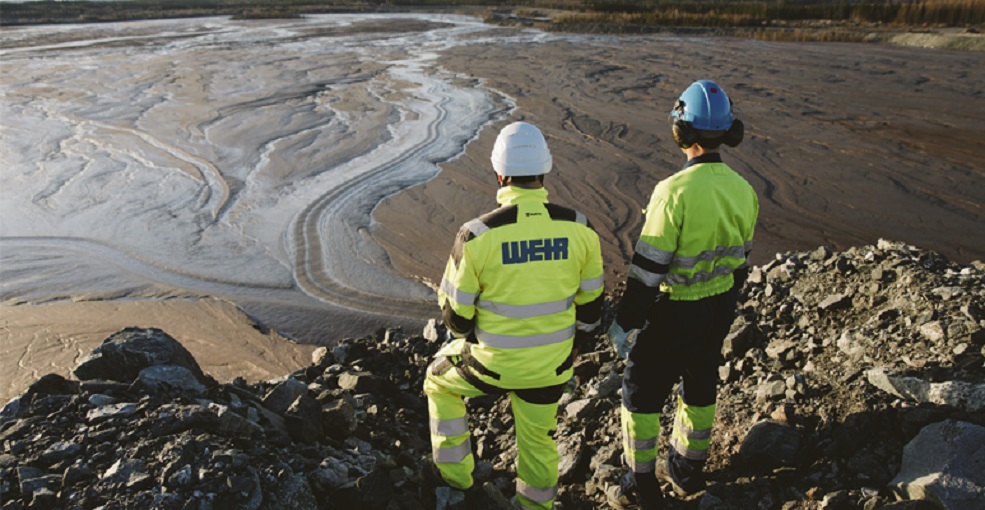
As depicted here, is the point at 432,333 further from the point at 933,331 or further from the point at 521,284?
the point at 933,331

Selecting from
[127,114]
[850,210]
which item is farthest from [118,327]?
[127,114]

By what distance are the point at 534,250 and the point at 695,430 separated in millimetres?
1300

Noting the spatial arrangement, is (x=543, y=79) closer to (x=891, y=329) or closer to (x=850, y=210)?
(x=850, y=210)

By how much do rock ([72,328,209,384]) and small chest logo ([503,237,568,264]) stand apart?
2.28m

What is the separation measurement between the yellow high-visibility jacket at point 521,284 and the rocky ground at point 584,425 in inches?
33.9

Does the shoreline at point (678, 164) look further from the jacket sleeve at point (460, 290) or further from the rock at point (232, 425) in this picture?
the jacket sleeve at point (460, 290)

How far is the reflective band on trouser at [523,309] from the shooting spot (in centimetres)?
263

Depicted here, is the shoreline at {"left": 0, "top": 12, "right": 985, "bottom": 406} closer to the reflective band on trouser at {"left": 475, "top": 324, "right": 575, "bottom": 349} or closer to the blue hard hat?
the reflective band on trouser at {"left": 475, "top": 324, "right": 575, "bottom": 349}

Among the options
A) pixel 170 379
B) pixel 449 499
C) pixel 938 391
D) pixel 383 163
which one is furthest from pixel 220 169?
pixel 938 391

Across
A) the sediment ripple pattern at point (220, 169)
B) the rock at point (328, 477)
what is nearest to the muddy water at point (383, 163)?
the sediment ripple pattern at point (220, 169)

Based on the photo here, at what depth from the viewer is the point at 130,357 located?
3715 millimetres

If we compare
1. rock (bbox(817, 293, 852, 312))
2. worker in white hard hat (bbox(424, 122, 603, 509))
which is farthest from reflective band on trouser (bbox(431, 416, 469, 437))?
rock (bbox(817, 293, 852, 312))

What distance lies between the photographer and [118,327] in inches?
234

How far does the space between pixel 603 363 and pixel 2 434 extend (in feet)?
11.2
